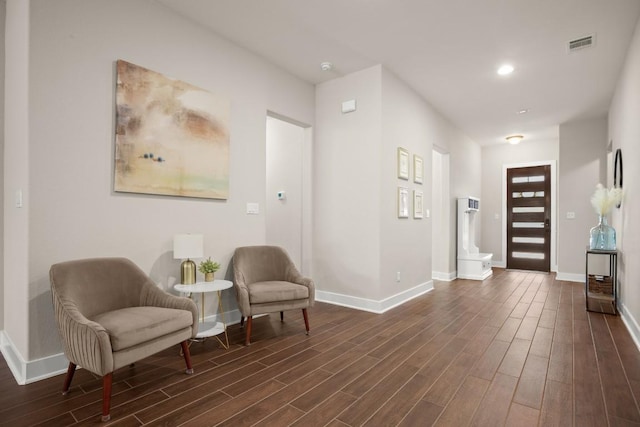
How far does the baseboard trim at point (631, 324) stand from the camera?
3.01 metres

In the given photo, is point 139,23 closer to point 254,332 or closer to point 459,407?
point 254,332

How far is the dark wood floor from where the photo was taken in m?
1.88

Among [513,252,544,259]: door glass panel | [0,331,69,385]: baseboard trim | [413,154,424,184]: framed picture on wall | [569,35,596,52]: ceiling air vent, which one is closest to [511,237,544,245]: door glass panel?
[513,252,544,259]: door glass panel

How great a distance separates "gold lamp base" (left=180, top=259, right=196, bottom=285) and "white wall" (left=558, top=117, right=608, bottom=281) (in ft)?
21.9

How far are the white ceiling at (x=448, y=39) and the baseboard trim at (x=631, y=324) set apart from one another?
2811 millimetres

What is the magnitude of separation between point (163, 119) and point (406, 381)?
282cm

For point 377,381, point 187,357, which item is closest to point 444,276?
point 377,381

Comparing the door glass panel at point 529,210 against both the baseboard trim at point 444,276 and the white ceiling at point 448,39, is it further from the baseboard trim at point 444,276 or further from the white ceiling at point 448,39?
the white ceiling at point 448,39

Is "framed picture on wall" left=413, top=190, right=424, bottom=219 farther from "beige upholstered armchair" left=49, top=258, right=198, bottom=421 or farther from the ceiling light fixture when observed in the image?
"beige upholstered armchair" left=49, top=258, right=198, bottom=421

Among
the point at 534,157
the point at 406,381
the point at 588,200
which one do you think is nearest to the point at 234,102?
the point at 406,381

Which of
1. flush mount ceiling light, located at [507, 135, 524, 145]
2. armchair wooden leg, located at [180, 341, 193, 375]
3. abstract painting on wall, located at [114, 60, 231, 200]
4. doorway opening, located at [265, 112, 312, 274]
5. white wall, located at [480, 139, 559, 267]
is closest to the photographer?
armchair wooden leg, located at [180, 341, 193, 375]

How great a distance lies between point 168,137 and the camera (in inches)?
116

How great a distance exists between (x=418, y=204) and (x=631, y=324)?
2.64 m

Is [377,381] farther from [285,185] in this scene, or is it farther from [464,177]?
[464,177]
